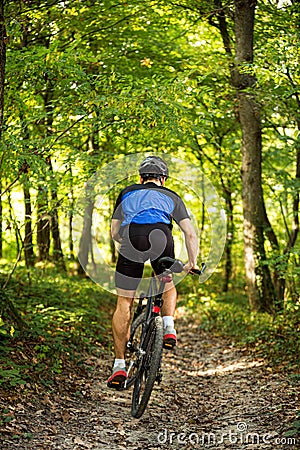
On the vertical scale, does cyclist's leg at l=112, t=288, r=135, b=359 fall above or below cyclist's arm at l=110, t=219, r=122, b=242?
below

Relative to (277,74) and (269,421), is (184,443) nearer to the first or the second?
(269,421)

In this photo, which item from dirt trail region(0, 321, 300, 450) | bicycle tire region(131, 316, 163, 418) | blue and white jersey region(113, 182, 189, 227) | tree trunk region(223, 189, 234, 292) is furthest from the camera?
tree trunk region(223, 189, 234, 292)

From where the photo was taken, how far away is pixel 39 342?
279 inches

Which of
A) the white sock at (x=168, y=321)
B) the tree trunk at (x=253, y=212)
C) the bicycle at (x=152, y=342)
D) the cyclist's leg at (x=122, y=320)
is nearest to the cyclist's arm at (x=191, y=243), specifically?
the bicycle at (x=152, y=342)

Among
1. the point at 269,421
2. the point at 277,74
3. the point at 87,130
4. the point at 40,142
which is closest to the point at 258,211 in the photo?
the point at 277,74

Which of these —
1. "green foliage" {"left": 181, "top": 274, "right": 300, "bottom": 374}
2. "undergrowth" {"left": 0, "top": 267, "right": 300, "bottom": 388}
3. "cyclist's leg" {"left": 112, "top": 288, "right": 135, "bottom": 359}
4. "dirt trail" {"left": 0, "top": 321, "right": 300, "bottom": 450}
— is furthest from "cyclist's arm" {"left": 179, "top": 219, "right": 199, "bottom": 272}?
"green foliage" {"left": 181, "top": 274, "right": 300, "bottom": 374}

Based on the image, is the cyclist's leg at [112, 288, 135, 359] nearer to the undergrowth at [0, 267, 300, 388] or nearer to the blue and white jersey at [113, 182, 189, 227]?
the blue and white jersey at [113, 182, 189, 227]

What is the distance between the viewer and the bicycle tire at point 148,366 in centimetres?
529

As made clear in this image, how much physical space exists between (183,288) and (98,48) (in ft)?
29.9

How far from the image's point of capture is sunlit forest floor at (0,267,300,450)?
4980 millimetres

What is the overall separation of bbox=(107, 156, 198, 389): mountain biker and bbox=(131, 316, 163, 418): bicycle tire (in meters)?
0.17

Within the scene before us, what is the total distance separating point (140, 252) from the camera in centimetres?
556

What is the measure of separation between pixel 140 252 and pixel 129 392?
2356 millimetres

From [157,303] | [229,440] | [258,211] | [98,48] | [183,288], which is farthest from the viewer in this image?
[183,288]
